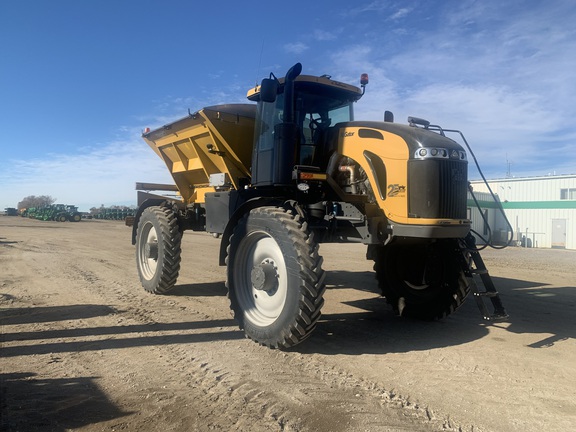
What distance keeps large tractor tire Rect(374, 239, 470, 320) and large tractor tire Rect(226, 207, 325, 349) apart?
5.48 ft

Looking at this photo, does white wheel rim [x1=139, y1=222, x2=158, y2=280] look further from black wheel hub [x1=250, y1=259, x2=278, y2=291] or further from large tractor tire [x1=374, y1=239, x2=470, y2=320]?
large tractor tire [x1=374, y1=239, x2=470, y2=320]

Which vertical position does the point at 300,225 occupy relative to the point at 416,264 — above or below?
above

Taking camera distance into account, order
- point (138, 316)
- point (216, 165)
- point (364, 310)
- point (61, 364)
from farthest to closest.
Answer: point (216, 165) → point (364, 310) → point (138, 316) → point (61, 364)

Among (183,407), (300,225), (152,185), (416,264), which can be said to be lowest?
(183,407)

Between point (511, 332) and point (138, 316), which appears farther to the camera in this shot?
point (138, 316)

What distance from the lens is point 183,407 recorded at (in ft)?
11.0

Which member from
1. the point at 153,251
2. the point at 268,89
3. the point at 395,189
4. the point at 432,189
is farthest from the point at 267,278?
the point at 153,251

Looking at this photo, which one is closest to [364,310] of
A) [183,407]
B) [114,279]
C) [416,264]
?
[416,264]

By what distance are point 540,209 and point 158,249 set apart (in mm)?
27529

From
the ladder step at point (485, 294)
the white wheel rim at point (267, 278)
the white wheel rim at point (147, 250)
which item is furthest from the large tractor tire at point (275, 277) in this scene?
the white wheel rim at point (147, 250)

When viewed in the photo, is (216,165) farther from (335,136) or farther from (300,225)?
(300,225)

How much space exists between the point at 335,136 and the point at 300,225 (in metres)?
A: 1.55

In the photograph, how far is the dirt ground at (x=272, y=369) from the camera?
126 inches

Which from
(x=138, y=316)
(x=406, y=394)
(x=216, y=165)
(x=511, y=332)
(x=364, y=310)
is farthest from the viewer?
(x=216, y=165)
